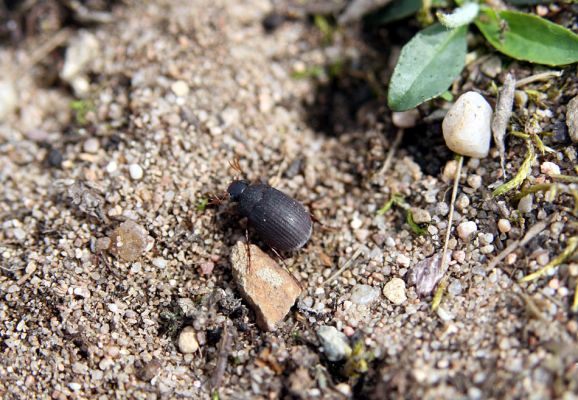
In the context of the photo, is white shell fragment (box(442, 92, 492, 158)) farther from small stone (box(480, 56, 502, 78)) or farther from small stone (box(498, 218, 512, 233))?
small stone (box(498, 218, 512, 233))

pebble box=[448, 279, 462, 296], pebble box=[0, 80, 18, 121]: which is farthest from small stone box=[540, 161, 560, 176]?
pebble box=[0, 80, 18, 121]

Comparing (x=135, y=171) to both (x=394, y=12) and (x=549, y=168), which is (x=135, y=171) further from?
(x=549, y=168)

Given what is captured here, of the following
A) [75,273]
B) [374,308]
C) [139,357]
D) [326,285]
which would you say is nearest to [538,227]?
[374,308]

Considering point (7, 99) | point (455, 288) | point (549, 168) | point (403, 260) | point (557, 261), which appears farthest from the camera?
point (7, 99)

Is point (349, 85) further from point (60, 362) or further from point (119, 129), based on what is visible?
point (60, 362)

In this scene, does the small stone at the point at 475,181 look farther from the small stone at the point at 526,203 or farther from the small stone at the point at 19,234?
the small stone at the point at 19,234

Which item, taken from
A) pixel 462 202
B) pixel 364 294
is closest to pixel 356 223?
pixel 364 294

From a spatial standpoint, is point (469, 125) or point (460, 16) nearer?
point (469, 125)
